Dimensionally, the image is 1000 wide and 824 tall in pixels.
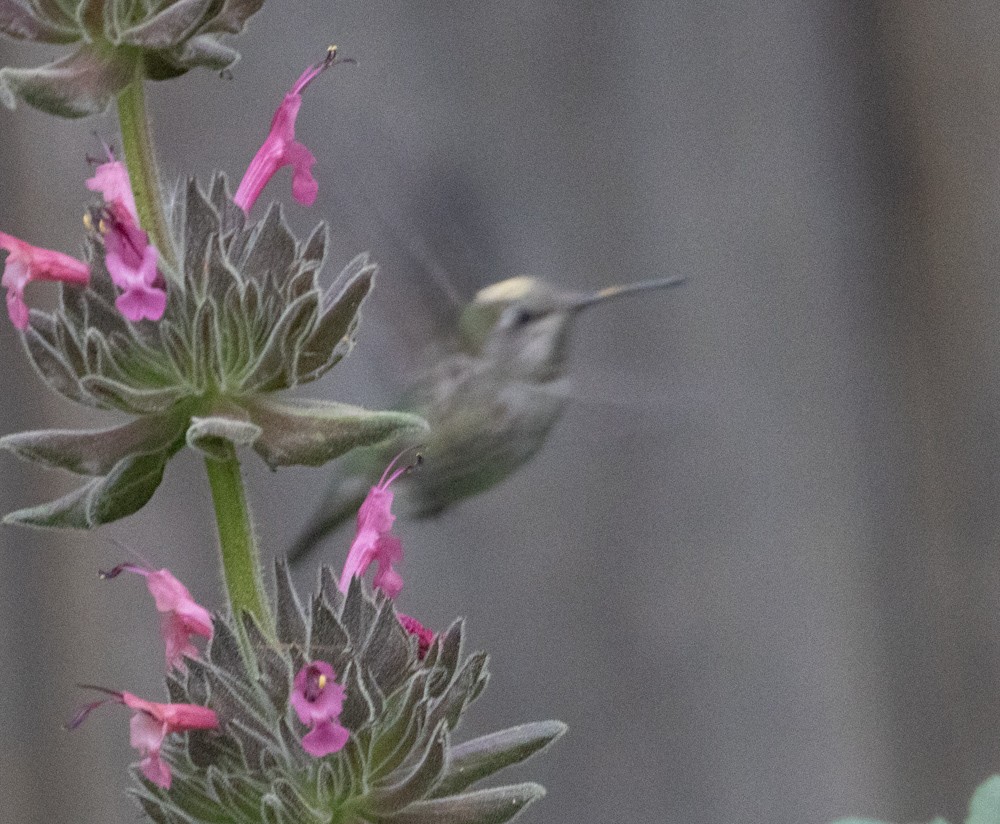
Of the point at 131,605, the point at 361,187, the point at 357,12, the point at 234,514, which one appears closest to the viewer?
the point at 234,514

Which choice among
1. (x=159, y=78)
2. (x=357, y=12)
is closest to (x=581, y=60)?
(x=357, y=12)

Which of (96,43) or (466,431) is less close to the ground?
(96,43)

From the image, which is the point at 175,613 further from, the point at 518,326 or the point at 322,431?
the point at 518,326

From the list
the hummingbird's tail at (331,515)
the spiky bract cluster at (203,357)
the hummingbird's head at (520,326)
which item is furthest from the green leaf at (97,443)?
the hummingbird's head at (520,326)

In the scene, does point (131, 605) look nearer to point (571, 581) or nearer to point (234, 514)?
point (571, 581)

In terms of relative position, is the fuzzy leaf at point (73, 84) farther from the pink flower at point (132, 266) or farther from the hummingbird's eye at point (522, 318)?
the hummingbird's eye at point (522, 318)

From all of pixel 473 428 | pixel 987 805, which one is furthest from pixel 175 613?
pixel 473 428
